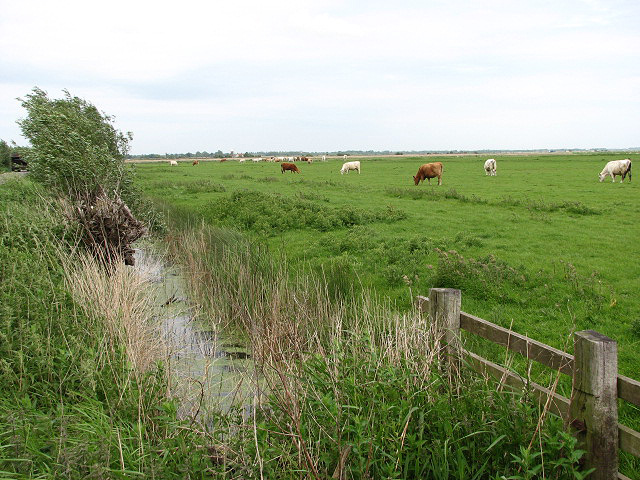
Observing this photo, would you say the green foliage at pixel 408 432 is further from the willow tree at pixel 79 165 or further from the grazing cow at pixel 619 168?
the grazing cow at pixel 619 168

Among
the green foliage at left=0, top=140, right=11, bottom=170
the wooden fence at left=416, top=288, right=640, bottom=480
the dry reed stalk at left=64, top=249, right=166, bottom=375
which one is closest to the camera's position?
the wooden fence at left=416, top=288, right=640, bottom=480

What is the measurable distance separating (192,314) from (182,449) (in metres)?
5.85

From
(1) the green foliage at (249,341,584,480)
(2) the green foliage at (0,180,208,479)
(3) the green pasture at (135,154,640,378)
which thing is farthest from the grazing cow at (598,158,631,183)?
(2) the green foliage at (0,180,208,479)

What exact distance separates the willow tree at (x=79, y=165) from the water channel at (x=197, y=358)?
4.15 feet

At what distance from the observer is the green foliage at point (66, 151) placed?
13.8m

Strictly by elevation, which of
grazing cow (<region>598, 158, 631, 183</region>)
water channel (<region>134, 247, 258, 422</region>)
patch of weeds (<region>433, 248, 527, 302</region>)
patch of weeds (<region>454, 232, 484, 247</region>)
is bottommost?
water channel (<region>134, 247, 258, 422</region>)

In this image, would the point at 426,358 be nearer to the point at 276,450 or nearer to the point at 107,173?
the point at 276,450

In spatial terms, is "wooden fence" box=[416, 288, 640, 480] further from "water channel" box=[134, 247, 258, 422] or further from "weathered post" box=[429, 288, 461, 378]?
"water channel" box=[134, 247, 258, 422]

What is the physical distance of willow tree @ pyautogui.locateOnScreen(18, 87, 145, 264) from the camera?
11.4 meters

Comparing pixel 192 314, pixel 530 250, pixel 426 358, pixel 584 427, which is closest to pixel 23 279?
pixel 192 314

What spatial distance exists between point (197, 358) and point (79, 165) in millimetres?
9441

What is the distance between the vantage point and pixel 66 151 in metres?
13.7

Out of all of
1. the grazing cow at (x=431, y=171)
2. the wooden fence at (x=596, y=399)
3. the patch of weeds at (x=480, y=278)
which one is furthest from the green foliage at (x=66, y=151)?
the grazing cow at (x=431, y=171)

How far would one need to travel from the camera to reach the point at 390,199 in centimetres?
2434
